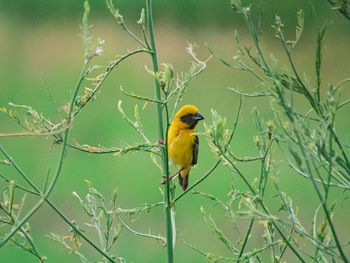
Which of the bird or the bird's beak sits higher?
the bird's beak

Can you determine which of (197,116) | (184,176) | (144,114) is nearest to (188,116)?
(197,116)

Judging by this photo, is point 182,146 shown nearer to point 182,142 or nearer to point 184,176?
point 182,142

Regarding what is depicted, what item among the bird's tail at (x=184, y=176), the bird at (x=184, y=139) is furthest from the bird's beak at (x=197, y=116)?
A: the bird's tail at (x=184, y=176)

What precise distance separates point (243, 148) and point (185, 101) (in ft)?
2.00

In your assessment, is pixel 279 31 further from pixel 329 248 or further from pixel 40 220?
pixel 40 220

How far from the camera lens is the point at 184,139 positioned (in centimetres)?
158

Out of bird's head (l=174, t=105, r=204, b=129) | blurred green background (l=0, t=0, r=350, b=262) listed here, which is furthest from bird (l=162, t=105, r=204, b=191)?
blurred green background (l=0, t=0, r=350, b=262)

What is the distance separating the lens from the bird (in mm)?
1580

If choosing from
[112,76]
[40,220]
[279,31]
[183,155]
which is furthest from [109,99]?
[279,31]

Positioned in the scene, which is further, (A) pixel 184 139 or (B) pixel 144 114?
(B) pixel 144 114

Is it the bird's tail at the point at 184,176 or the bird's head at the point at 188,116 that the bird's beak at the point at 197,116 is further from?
the bird's tail at the point at 184,176

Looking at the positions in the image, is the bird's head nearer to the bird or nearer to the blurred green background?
the bird

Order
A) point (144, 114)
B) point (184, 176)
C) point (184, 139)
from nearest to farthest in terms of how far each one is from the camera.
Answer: point (184, 139) → point (184, 176) → point (144, 114)

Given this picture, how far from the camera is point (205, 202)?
143 inches
